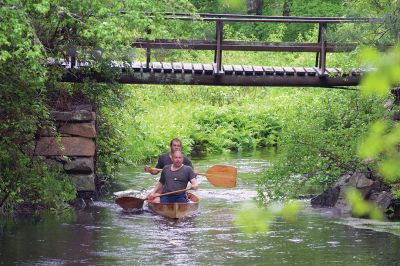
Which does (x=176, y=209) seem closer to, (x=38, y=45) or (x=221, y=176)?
(x=221, y=176)

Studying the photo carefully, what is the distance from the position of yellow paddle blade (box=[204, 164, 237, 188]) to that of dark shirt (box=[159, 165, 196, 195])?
0.50 meters

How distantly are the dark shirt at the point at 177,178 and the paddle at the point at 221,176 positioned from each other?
504mm

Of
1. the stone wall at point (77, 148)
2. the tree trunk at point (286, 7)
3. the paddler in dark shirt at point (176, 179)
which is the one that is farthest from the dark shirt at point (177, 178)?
the tree trunk at point (286, 7)

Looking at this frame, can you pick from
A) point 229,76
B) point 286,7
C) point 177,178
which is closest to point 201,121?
point 229,76

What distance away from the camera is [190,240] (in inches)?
443

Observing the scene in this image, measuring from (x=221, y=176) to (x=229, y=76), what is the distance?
1.82m

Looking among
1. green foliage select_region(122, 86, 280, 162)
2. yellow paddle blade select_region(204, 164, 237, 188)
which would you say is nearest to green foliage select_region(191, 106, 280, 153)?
green foliage select_region(122, 86, 280, 162)

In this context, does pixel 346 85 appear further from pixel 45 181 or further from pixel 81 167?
pixel 45 181

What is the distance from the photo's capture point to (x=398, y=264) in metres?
9.54

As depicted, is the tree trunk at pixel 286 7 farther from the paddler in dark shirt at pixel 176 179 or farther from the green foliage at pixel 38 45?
the green foliage at pixel 38 45

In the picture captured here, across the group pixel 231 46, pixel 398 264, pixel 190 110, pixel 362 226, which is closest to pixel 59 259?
pixel 398 264

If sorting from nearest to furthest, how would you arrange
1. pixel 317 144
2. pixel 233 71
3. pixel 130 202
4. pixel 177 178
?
pixel 317 144, pixel 130 202, pixel 177 178, pixel 233 71

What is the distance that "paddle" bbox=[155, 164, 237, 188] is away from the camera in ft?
47.0

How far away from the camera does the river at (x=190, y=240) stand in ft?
32.2
